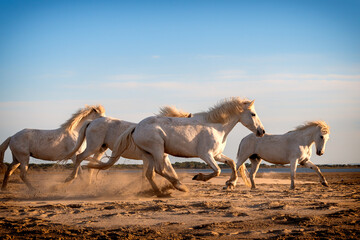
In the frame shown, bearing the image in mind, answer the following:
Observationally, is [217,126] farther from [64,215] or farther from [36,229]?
[36,229]

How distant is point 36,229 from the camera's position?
19.8ft

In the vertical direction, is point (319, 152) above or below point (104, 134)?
below

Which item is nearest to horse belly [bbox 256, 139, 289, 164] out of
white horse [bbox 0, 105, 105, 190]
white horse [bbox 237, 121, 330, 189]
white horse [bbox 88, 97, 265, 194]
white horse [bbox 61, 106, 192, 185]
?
white horse [bbox 237, 121, 330, 189]

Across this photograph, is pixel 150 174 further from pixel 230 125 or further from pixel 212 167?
pixel 230 125

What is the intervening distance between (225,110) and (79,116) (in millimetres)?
5137

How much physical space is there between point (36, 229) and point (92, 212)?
1.46m

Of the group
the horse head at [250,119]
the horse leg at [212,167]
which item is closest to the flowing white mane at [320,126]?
the horse head at [250,119]

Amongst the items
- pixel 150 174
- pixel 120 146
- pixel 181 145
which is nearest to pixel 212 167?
pixel 181 145

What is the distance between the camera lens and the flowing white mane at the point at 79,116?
44.8 feet

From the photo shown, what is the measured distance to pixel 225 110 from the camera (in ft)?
34.0

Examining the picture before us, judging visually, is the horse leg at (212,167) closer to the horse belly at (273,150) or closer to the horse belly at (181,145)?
the horse belly at (181,145)

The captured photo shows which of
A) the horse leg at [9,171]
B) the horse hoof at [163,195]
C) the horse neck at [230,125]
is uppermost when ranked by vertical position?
the horse neck at [230,125]

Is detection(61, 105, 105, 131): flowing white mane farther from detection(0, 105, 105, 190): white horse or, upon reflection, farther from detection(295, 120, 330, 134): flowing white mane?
detection(295, 120, 330, 134): flowing white mane

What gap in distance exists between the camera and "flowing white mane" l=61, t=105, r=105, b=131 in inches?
538
